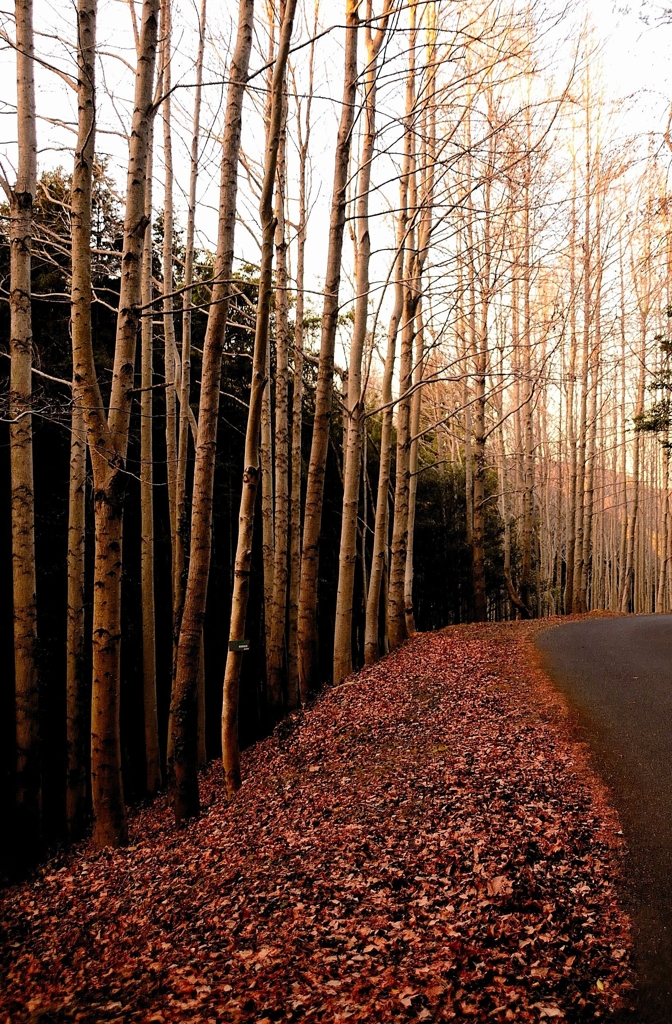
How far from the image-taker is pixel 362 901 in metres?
4.68

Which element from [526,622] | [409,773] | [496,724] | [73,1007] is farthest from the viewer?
[526,622]

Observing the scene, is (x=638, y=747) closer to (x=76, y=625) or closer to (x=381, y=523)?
(x=381, y=523)

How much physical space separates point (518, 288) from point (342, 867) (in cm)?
1748

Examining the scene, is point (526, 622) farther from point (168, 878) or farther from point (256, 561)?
point (168, 878)

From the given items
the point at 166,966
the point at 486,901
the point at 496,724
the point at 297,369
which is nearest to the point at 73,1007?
the point at 166,966

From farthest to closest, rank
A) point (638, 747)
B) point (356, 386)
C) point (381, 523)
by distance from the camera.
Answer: point (381, 523) < point (356, 386) < point (638, 747)

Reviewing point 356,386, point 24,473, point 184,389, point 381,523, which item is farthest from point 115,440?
point 381,523

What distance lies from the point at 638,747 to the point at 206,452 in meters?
5.07

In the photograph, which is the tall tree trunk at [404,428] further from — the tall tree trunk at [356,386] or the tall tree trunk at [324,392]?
the tall tree trunk at [324,392]

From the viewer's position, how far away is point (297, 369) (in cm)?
1267

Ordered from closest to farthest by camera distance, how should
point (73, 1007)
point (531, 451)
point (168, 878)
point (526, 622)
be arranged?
point (73, 1007) < point (168, 878) < point (526, 622) < point (531, 451)

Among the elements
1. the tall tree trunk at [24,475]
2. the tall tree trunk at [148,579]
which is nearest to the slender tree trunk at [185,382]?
the tall tree trunk at [148,579]

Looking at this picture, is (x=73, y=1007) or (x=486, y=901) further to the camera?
(x=486, y=901)

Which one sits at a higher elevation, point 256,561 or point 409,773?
point 256,561
